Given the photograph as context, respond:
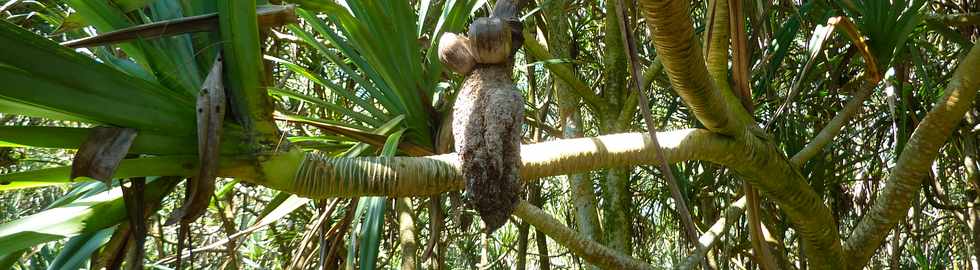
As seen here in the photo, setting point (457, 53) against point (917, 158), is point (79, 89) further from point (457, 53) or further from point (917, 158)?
point (917, 158)

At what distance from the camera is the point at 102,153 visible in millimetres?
739

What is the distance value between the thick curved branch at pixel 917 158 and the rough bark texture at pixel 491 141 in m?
1.18

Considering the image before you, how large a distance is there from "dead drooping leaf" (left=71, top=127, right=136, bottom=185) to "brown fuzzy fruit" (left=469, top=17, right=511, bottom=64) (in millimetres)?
355

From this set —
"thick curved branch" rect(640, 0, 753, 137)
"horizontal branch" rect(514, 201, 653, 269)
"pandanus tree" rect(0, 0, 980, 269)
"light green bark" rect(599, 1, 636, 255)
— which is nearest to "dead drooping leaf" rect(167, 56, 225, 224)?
"pandanus tree" rect(0, 0, 980, 269)

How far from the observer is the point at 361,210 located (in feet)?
4.31

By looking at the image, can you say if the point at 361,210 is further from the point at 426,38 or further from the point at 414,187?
the point at 426,38

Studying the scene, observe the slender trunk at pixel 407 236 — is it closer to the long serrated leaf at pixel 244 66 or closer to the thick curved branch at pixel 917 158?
the thick curved branch at pixel 917 158

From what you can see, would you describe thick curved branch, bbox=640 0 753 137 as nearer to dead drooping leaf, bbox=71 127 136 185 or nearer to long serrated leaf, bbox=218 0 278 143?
long serrated leaf, bbox=218 0 278 143

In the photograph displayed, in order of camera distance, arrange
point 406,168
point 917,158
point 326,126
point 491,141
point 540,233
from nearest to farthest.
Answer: point 491,141
point 406,168
point 326,126
point 917,158
point 540,233

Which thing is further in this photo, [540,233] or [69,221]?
[540,233]

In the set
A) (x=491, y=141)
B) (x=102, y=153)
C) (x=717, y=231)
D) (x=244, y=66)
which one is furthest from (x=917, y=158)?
(x=102, y=153)

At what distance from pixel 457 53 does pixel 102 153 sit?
0.37 meters

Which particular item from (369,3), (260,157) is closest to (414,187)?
(260,157)

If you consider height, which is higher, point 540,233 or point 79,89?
point 540,233
